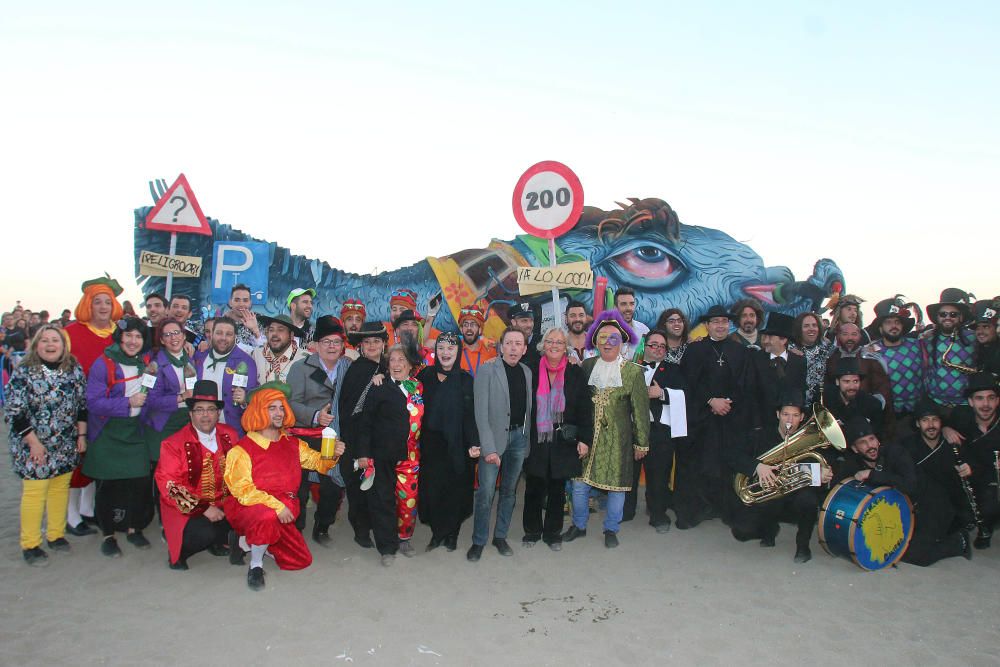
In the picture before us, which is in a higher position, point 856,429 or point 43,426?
point 856,429

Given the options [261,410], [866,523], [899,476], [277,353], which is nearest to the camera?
[261,410]

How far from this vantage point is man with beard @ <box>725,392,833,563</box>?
554 cm

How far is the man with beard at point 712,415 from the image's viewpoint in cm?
630

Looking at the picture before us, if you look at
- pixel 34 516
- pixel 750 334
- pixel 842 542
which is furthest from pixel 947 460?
pixel 34 516

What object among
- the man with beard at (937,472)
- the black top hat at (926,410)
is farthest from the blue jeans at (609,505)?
the black top hat at (926,410)

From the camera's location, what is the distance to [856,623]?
4379 mm

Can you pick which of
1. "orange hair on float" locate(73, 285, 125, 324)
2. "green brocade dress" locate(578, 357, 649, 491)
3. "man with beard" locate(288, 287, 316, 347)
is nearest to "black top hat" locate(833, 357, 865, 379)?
"green brocade dress" locate(578, 357, 649, 491)

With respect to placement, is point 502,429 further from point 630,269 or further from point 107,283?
point 630,269

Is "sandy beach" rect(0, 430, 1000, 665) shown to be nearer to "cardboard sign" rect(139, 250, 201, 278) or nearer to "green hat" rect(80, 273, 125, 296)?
"green hat" rect(80, 273, 125, 296)

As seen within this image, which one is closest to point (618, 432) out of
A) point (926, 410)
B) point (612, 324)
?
point (612, 324)

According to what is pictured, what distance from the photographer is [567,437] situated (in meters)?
5.57

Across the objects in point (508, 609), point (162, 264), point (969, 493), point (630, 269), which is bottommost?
point (508, 609)

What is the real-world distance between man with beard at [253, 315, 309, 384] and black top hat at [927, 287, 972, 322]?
20.4 ft

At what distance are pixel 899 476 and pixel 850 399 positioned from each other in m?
0.75
